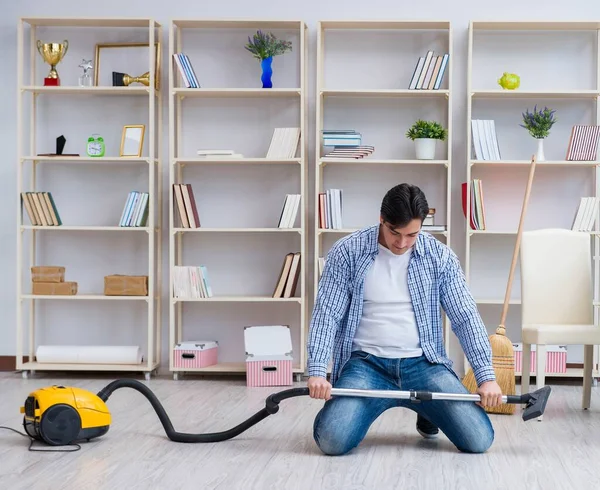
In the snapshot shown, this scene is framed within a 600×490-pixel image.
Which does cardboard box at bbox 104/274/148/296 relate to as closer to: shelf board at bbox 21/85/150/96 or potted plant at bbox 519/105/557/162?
shelf board at bbox 21/85/150/96

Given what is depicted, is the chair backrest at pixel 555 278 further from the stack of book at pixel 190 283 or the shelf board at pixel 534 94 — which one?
the stack of book at pixel 190 283

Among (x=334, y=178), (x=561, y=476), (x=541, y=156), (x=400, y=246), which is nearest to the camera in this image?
Answer: (x=561, y=476)

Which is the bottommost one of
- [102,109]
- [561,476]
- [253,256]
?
[561,476]

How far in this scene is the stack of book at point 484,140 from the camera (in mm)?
5148

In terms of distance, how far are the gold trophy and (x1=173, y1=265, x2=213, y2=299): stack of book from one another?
1.34 metres

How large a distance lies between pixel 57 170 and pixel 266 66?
1.46 m

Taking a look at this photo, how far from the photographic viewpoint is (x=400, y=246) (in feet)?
10.6

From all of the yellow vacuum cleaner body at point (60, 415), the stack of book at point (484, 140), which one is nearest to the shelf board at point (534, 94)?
the stack of book at point (484, 140)

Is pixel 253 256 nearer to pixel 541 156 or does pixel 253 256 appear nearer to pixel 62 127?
pixel 62 127

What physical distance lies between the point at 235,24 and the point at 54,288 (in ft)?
6.21

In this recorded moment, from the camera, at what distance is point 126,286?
17.2 feet

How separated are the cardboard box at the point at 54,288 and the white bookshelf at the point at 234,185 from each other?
640mm

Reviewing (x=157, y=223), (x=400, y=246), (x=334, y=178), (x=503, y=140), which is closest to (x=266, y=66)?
(x=334, y=178)

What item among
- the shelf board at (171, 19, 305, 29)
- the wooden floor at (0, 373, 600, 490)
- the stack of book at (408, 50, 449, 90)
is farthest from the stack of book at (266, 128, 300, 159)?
the wooden floor at (0, 373, 600, 490)
